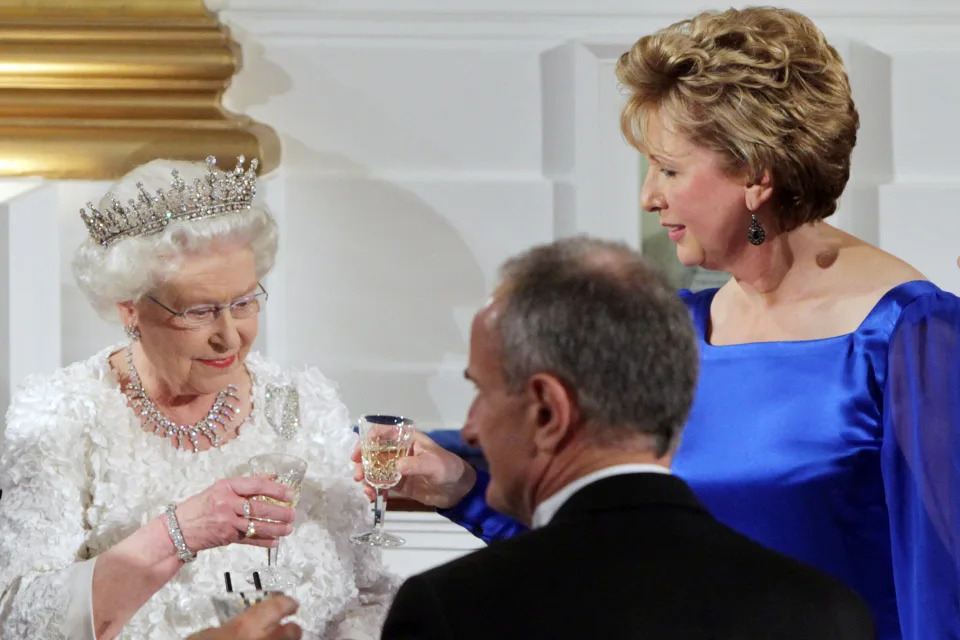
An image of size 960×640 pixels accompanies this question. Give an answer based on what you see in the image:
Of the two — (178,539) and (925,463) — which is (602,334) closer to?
(925,463)

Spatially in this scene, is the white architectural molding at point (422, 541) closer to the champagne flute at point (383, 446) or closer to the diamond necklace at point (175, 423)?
the diamond necklace at point (175, 423)

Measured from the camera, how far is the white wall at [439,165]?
2975mm

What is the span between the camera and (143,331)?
2.43 m

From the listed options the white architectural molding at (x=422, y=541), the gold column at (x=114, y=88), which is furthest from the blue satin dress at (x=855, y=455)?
the gold column at (x=114, y=88)

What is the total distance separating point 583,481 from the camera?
4.42 ft

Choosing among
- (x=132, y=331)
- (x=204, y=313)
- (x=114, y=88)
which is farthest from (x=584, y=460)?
(x=114, y=88)

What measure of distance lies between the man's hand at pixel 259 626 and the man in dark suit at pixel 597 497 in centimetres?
31

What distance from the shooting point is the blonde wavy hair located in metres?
2.07

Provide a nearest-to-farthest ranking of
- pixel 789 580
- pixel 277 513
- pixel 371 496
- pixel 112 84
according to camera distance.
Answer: pixel 789 580
pixel 277 513
pixel 371 496
pixel 112 84

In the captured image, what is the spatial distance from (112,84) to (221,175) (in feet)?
2.14

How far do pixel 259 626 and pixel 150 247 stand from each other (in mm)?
1077

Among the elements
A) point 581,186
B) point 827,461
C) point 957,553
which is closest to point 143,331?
point 581,186

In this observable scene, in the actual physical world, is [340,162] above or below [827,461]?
above

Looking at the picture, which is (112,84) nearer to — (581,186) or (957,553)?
(581,186)
